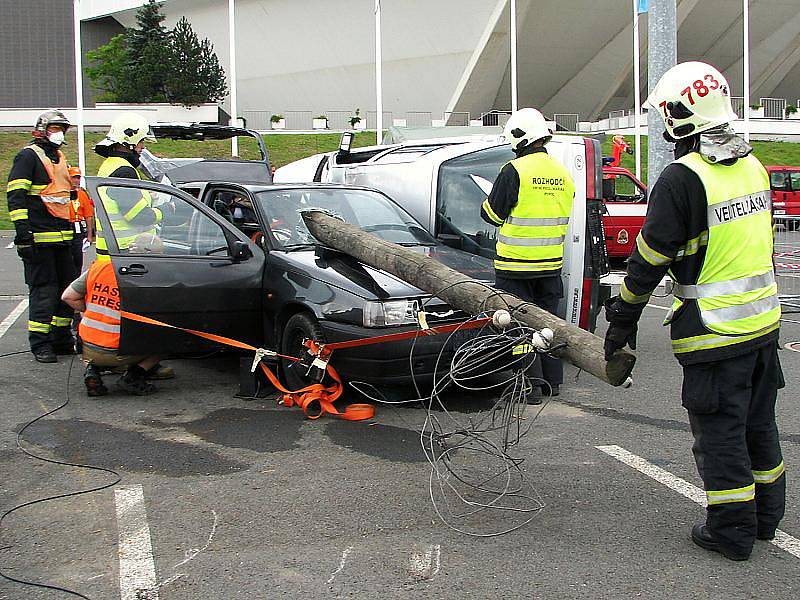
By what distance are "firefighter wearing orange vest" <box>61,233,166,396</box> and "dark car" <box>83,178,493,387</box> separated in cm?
8

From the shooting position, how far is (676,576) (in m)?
3.77

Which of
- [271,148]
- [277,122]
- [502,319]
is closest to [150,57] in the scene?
[271,148]

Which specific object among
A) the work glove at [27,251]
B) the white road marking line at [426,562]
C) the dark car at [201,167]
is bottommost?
the white road marking line at [426,562]

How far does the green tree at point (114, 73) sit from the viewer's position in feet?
132

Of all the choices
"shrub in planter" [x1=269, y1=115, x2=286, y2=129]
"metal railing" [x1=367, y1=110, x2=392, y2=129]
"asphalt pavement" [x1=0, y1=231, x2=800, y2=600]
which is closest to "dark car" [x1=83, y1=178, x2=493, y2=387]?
"asphalt pavement" [x1=0, y1=231, x2=800, y2=600]

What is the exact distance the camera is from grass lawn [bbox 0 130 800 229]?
112ft

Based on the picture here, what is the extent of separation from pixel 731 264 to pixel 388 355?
2622 mm

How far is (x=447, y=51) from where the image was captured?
49.6 meters

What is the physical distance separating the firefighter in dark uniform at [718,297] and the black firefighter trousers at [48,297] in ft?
19.7

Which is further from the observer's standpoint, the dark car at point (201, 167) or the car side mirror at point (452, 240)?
the dark car at point (201, 167)

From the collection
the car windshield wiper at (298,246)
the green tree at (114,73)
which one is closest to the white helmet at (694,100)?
the car windshield wiper at (298,246)

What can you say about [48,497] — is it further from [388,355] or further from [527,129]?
[527,129]

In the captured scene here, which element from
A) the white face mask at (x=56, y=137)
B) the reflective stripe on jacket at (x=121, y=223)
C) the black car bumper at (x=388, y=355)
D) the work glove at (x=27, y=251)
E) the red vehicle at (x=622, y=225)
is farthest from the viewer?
the red vehicle at (x=622, y=225)

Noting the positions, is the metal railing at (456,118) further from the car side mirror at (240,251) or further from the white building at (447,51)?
the car side mirror at (240,251)
